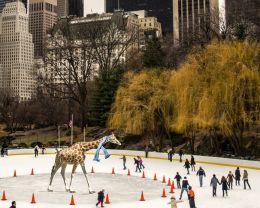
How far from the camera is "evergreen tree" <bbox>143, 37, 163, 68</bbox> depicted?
58000 mm

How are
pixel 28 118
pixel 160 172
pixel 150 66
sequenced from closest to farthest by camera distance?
pixel 160 172
pixel 150 66
pixel 28 118

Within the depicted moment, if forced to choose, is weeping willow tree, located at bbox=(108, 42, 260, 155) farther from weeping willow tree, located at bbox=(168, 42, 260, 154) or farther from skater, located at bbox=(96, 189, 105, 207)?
skater, located at bbox=(96, 189, 105, 207)

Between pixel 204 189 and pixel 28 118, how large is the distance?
7563 centimetres

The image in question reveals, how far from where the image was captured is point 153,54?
193ft

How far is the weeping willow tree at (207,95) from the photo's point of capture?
37.1 m

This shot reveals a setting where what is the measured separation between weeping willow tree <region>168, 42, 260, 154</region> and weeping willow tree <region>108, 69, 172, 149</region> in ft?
21.0

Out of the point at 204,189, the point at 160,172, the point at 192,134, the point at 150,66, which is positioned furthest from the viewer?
the point at 150,66

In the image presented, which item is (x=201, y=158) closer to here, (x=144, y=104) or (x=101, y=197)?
(x=144, y=104)

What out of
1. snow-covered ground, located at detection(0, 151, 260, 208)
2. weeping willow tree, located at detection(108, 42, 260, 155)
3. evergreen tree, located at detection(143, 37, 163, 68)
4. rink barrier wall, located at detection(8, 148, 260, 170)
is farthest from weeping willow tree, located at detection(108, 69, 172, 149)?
snow-covered ground, located at detection(0, 151, 260, 208)

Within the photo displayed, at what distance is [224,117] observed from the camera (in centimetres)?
3725

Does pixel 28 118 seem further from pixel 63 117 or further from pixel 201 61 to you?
pixel 201 61

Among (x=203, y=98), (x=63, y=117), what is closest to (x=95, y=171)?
(x=203, y=98)

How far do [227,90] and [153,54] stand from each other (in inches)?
903

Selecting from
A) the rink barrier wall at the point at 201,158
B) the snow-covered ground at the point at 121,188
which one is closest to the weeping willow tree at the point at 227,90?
the rink barrier wall at the point at 201,158
